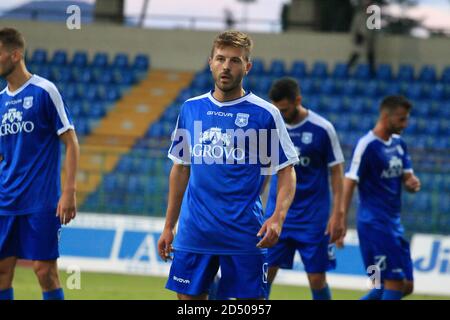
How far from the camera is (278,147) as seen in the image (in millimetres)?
5957

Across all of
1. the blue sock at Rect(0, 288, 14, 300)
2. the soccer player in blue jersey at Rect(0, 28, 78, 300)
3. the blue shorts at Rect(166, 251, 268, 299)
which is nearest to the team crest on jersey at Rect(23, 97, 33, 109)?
the soccer player in blue jersey at Rect(0, 28, 78, 300)

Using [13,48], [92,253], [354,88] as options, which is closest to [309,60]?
[354,88]

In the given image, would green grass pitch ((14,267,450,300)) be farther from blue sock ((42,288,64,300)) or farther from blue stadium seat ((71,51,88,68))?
blue stadium seat ((71,51,88,68))

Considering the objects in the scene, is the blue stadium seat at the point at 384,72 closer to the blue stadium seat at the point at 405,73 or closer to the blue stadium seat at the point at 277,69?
the blue stadium seat at the point at 405,73

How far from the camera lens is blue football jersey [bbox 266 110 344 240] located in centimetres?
859

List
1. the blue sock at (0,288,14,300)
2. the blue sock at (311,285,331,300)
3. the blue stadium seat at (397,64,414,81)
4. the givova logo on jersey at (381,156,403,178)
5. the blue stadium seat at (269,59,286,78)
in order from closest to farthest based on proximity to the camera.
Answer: the blue sock at (0,288,14,300), the blue sock at (311,285,331,300), the givova logo on jersey at (381,156,403,178), the blue stadium seat at (397,64,414,81), the blue stadium seat at (269,59,286,78)

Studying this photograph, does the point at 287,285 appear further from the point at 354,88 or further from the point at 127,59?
the point at 127,59

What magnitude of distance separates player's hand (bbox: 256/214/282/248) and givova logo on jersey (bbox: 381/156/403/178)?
3.36 metres

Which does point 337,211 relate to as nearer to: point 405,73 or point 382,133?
point 382,133

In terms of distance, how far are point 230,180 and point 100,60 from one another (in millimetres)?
18329

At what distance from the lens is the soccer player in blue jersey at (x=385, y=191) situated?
28.9ft

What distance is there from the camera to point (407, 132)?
19.8 meters
